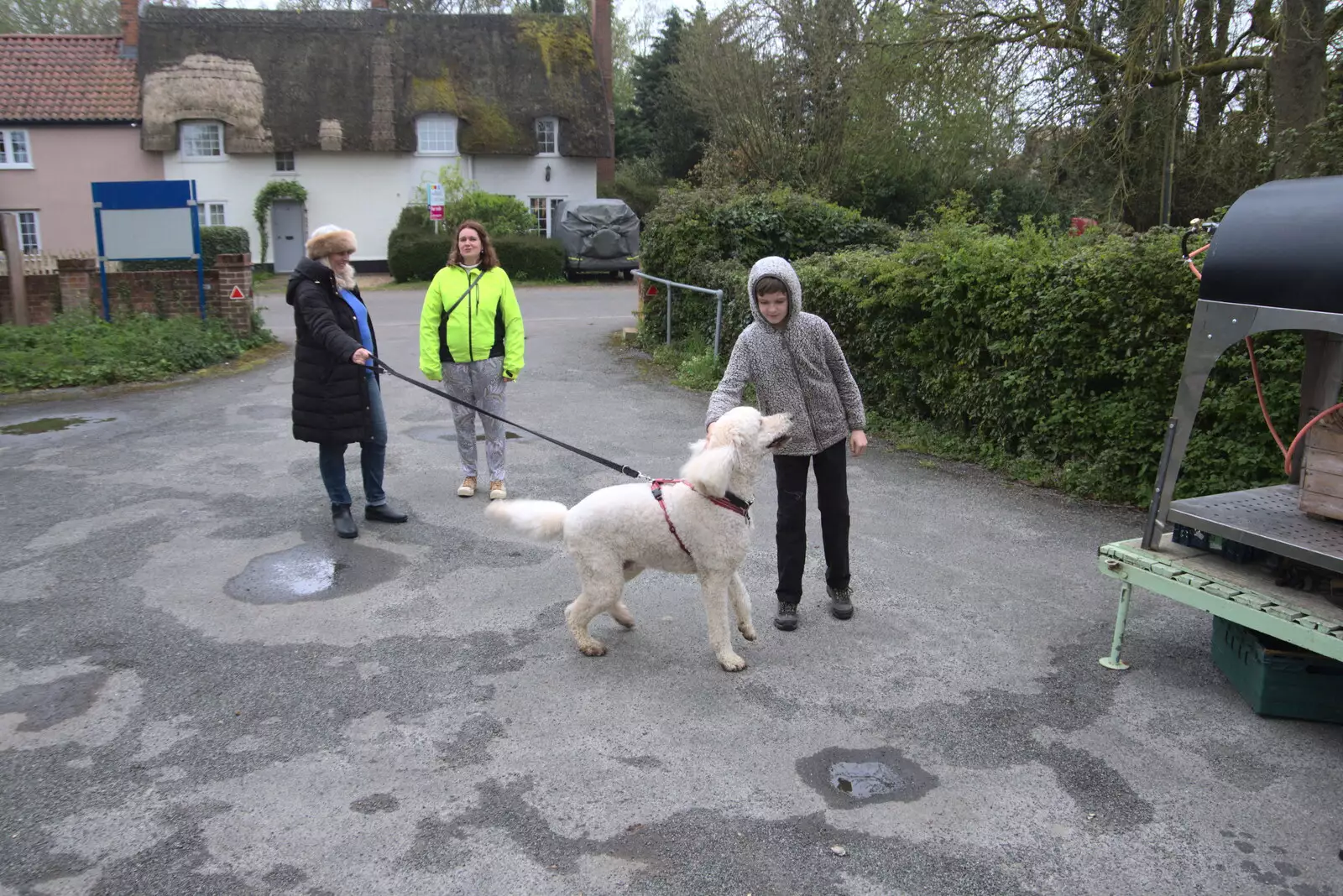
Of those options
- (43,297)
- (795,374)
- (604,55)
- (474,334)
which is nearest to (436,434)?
(474,334)

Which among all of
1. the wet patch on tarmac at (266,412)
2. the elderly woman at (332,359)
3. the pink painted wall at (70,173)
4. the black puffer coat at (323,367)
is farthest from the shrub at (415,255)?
the black puffer coat at (323,367)

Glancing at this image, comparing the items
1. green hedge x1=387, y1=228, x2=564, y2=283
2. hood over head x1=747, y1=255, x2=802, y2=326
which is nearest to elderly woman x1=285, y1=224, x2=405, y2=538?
hood over head x1=747, y1=255, x2=802, y2=326

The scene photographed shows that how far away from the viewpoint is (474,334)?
7.15m

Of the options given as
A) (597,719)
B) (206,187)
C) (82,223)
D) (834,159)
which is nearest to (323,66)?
(206,187)

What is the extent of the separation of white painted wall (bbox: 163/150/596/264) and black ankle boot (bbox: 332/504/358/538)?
2757 centimetres

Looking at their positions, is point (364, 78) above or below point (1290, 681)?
above

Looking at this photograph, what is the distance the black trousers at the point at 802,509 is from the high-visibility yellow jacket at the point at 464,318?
2.92 m

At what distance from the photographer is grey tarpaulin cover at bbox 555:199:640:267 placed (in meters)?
28.0

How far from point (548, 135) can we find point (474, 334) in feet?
97.3

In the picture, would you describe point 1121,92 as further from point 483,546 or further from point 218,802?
point 218,802

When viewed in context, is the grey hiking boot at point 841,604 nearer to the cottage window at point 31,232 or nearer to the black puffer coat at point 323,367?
the black puffer coat at point 323,367

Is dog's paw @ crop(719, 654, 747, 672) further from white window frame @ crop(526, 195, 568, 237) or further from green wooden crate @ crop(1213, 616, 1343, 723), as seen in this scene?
white window frame @ crop(526, 195, 568, 237)

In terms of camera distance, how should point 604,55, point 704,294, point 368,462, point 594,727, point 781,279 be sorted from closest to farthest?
1. point 594,727
2. point 781,279
3. point 368,462
4. point 704,294
5. point 604,55

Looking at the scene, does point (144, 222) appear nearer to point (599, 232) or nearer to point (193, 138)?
point (599, 232)
